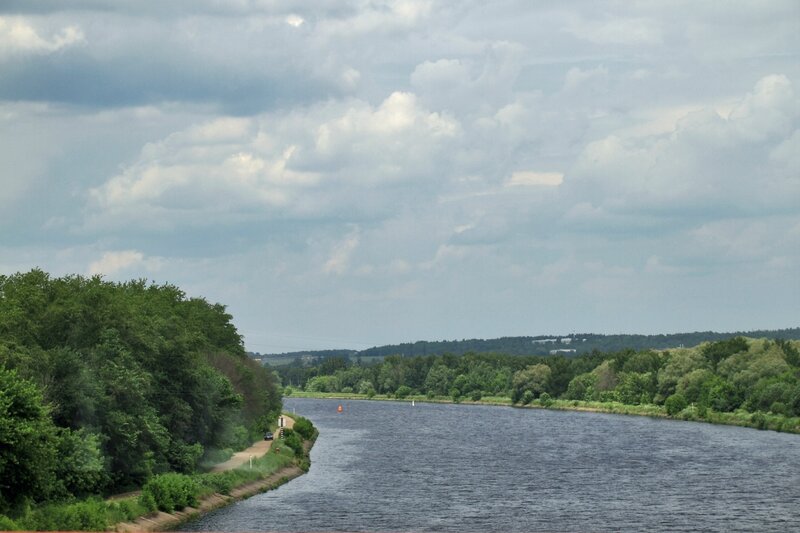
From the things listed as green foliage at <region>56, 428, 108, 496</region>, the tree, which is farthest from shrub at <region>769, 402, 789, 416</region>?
the tree

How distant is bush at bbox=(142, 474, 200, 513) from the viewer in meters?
64.6

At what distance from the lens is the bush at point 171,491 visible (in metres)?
64.6

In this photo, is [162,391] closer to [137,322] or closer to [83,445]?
[137,322]

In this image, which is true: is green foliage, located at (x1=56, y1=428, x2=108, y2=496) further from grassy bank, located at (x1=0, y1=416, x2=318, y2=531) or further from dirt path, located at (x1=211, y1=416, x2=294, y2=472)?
dirt path, located at (x1=211, y1=416, x2=294, y2=472)

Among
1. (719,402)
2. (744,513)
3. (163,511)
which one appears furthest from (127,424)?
(719,402)

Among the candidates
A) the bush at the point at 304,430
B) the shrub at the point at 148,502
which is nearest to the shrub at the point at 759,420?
the bush at the point at 304,430

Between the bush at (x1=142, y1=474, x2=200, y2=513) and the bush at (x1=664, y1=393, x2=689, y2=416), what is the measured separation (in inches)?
4838

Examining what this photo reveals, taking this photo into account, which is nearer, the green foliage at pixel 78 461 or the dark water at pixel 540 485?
the green foliage at pixel 78 461

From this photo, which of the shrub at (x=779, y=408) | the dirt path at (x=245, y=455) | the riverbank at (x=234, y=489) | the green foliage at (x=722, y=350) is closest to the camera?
the riverbank at (x=234, y=489)

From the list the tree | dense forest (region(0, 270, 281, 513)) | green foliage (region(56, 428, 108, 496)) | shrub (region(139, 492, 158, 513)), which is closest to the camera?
the tree

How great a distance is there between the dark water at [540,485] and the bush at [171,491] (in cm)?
167

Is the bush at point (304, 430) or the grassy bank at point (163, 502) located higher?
the bush at point (304, 430)

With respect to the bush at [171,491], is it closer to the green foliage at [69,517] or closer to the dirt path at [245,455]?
the green foliage at [69,517]

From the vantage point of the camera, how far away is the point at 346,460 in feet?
360
